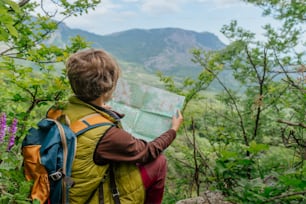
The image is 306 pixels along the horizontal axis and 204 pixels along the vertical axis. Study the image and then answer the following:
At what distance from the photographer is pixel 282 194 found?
2.18m

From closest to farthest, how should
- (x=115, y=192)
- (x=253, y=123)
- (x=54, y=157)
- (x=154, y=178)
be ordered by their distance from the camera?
(x=54, y=157) → (x=115, y=192) → (x=154, y=178) → (x=253, y=123)

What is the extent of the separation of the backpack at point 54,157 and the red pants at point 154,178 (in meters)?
0.49

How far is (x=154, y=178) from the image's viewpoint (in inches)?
93.6

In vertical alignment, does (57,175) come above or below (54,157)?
below

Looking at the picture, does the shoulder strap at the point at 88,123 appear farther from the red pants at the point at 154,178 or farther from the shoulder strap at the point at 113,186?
the red pants at the point at 154,178

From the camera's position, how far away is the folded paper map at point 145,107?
8.50ft

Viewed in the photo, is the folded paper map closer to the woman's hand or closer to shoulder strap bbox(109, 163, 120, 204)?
the woman's hand

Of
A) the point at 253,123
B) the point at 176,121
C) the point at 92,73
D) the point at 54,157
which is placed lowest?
the point at 253,123

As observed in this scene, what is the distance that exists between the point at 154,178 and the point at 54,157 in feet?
2.42

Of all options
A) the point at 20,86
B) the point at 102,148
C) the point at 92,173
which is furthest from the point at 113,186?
the point at 20,86

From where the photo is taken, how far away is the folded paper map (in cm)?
259

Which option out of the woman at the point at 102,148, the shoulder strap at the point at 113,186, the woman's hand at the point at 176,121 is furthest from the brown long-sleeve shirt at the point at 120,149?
the woman's hand at the point at 176,121

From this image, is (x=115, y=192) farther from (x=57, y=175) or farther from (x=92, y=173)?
(x=57, y=175)

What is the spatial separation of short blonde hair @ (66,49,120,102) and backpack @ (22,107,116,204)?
0.17m
